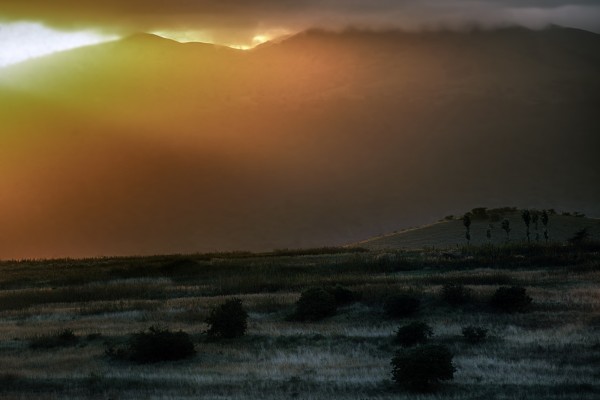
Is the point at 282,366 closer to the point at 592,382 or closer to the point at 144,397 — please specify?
the point at 144,397

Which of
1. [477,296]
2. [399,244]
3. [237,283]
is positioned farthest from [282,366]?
[399,244]

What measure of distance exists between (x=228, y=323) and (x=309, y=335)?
2.60 meters

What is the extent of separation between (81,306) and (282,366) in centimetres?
1803

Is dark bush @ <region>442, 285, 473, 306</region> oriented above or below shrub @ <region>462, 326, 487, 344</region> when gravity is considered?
above

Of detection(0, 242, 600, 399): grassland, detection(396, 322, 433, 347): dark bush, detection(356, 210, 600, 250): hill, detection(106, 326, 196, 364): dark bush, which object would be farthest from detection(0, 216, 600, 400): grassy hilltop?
detection(356, 210, 600, 250): hill

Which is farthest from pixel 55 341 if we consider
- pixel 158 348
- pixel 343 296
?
pixel 343 296

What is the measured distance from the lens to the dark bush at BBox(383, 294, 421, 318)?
111 ft

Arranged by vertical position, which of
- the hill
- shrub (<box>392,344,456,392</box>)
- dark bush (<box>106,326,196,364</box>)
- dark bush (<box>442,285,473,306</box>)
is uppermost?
the hill

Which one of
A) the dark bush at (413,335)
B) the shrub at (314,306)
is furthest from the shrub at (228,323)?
the dark bush at (413,335)

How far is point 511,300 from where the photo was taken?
110ft

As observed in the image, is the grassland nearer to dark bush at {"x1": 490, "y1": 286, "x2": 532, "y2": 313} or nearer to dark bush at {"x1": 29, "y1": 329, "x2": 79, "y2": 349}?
dark bush at {"x1": 29, "y1": 329, "x2": 79, "y2": 349}

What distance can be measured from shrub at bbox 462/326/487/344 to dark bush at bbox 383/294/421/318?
4976mm

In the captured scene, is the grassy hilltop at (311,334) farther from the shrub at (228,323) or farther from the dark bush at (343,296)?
the shrub at (228,323)

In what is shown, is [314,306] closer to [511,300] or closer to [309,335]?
[309,335]
